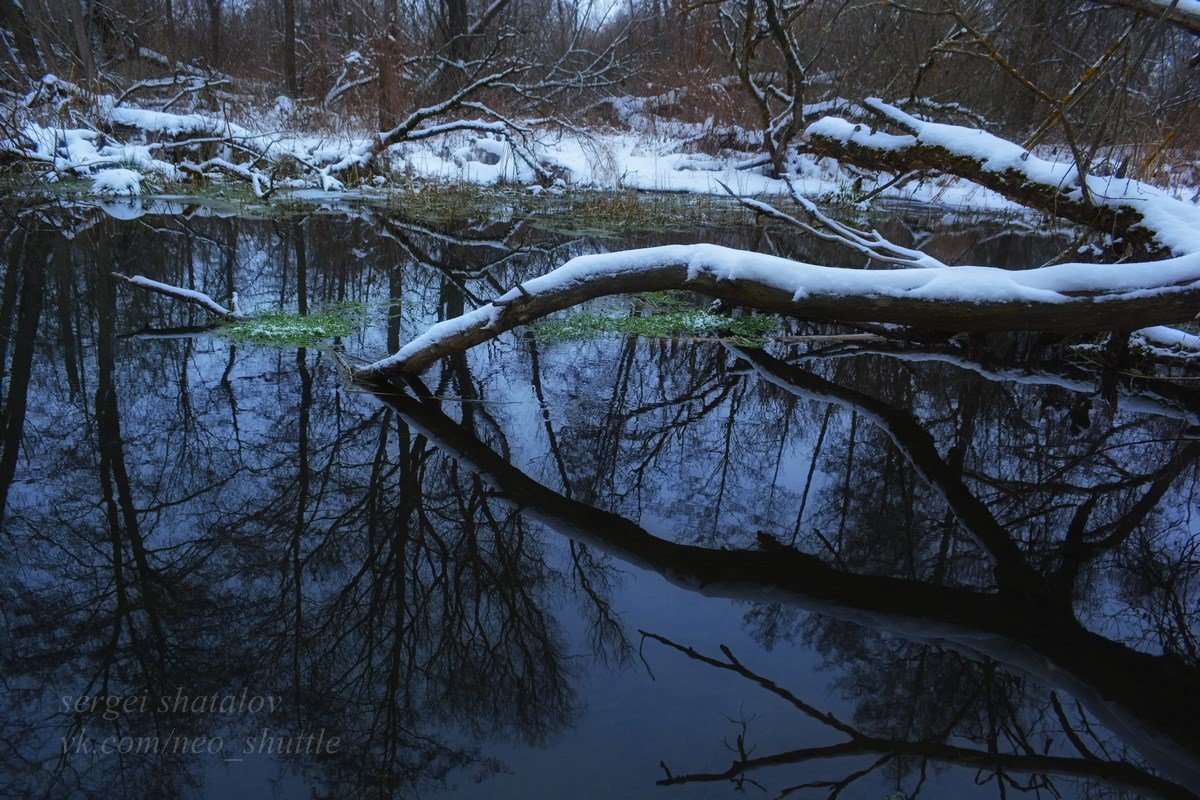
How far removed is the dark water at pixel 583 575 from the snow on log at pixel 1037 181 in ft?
3.67

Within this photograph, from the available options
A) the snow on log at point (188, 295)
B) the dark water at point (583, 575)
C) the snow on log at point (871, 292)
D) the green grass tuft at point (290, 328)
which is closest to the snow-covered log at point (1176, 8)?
the snow on log at point (871, 292)

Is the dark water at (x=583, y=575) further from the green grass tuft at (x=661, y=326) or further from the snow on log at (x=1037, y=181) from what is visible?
the snow on log at (x=1037, y=181)

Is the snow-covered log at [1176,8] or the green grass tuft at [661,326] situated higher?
the snow-covered log at [1176,8]

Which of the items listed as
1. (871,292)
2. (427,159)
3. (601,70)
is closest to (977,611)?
(871,292)

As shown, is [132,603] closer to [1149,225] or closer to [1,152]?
[1149,225]

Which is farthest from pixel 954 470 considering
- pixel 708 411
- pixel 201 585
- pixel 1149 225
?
pixel 201 585

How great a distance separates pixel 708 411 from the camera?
477 cm

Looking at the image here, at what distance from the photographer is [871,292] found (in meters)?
4.53

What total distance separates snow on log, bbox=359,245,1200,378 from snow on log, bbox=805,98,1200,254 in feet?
2.00

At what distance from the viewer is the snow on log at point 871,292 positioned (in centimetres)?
428

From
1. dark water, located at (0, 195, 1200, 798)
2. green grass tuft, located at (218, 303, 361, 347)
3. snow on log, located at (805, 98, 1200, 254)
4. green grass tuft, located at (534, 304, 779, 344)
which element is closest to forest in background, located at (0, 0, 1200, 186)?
snow on log, located at (805, 98, 1200, 254)

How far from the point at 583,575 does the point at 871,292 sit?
2592 millimetres

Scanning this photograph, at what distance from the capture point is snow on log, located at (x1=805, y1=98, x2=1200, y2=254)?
192 inches

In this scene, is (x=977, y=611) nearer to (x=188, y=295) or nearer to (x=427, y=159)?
(x=188, y=295)
